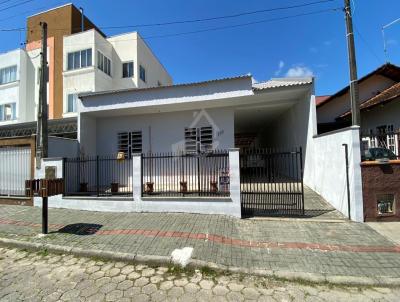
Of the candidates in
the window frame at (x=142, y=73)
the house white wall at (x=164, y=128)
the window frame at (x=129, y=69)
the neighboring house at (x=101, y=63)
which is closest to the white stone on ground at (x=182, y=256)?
the house white wall at (x=164, y=128)

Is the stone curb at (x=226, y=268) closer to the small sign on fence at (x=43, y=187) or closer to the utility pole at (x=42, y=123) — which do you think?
the small sign on fence at (x=43, y=187)

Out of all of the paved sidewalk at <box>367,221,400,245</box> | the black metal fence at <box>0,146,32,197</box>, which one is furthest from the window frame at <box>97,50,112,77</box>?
the paved sidewalk at <box>367,221,400,245</box>

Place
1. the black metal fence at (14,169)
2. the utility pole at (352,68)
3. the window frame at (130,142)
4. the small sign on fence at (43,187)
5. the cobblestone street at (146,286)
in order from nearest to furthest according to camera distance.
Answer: the cobblestone street at (146,286) → the small sign on fence at (43,187) → the utility pole at (352,68) → the black metal fence at (14,169) → the window frame at (130,142)

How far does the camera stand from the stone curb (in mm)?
3697

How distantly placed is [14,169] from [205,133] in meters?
7.87

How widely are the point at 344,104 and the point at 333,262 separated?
37.3 feet

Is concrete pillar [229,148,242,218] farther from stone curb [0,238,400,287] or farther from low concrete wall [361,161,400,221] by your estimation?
low concrete wall [361,161,400,221]

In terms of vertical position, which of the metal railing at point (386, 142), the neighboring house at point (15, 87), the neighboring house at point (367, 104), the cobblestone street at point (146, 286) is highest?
the neighboring house at point (15, 87)

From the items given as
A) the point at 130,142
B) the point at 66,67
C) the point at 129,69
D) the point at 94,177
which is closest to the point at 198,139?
the point at 130,142

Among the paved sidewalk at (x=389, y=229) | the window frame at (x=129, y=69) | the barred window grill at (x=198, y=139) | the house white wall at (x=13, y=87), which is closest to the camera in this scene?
the paved sidewalk at (x=389, y=229)

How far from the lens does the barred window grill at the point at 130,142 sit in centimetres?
1191

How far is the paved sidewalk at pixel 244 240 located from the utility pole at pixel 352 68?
12.0 feet

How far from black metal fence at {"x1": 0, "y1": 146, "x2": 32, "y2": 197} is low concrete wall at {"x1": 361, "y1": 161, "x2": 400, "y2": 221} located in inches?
438

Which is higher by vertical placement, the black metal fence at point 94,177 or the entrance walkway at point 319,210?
the black metal fence at point 94,177
